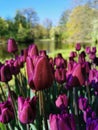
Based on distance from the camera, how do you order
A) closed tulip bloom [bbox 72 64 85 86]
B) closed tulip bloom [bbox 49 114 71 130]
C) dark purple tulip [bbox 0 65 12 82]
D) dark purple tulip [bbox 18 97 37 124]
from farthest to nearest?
dark purple tulip [bbox 0 65 12 82], closed tulip bloom [bbox 72 64 85 86], dark purple tulip [bbox 18 97 37 124], closed tulip bloom [bbox 49 114 71 130]

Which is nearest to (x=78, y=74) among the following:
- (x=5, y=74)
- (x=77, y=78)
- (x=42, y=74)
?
(x=77, y=78)

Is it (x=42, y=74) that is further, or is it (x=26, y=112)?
(x=26, y=112)

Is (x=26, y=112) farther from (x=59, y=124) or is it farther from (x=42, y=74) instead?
(x=59, y=124)

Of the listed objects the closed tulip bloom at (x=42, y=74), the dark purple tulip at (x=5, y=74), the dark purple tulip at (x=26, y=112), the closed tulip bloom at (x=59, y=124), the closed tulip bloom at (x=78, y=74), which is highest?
the closed tulip bloom at (x=42, y=74)

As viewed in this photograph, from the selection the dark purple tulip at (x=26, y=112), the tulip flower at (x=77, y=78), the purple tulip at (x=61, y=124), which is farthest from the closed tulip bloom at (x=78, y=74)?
the purple tulip at (x=61, y=124)

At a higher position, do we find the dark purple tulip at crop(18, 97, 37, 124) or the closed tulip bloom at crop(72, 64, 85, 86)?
the closed tulip bloom at crop(72, 64, 85, 86)

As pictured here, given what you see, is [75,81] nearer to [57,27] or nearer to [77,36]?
[77,36]

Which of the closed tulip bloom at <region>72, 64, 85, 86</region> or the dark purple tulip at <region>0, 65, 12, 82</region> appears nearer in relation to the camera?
the closed tulip bloom at <region>72, 64, 85, 86</region>

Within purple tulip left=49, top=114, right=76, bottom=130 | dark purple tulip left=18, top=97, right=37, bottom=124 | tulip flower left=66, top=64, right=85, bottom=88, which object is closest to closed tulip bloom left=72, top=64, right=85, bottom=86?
tulip flower left=66, top=64, right=85, bottom=88

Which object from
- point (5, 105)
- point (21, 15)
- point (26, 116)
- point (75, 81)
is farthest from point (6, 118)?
point (21, 15)

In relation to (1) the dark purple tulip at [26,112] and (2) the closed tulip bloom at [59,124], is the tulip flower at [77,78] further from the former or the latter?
(2) the closed tulip bloom at [59,124]

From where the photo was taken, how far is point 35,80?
5.86ft

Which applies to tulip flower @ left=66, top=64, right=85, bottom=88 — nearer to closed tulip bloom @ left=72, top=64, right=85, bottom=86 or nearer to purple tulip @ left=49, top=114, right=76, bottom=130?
closed tulip bloom @ left=72, top=64, right=85, bottom=86

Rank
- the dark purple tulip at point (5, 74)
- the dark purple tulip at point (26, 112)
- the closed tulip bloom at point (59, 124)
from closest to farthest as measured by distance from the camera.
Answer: the closed tulip bloom at point (59, 124)
the dark purple tulip at point (26, 112)
the dark purple tulip at point (5, 74)
